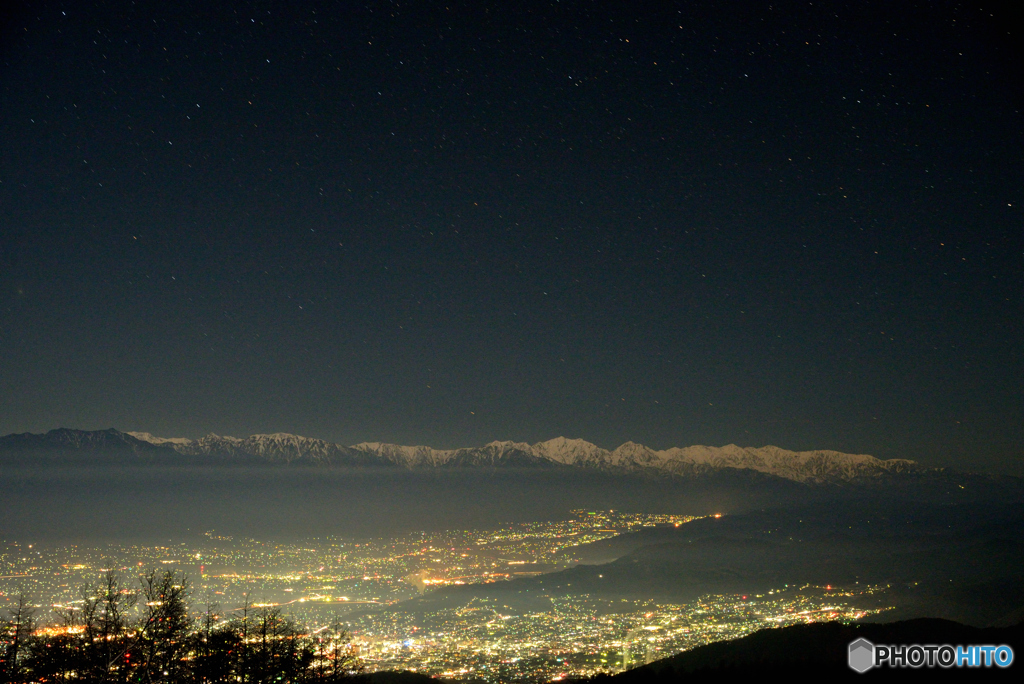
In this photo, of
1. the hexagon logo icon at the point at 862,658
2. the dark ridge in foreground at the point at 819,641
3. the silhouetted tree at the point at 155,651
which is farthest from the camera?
the dark ridge in foreground at the point at 819,641

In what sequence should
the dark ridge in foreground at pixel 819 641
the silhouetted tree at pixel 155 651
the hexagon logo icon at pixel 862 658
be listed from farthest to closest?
the dark ridge in foreground at pixel 819 641
the hexagon logo icon at pixel 862 658
the silhouetted tree at pixel 155 651

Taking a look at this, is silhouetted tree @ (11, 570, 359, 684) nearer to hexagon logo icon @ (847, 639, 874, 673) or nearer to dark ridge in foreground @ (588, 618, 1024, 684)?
hexagon logo icon @ (847, 639, 874, 673)

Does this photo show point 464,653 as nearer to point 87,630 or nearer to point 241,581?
point 87,630

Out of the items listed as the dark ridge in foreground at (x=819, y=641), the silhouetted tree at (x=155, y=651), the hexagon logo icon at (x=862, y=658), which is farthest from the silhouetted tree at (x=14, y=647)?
the hexagon logo icon at (x=862, y=658)

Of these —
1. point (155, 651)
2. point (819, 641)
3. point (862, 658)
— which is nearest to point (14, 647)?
point (155, 651)

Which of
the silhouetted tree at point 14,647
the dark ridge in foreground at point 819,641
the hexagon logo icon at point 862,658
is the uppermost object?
the silhouetted tree at point 14,647

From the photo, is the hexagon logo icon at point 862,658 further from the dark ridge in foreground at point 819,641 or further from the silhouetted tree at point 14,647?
the silhouetted tree at point 14,647

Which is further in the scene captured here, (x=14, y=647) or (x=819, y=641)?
(x=819, y=641)

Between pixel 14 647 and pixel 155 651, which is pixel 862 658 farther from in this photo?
pixel 14 647
